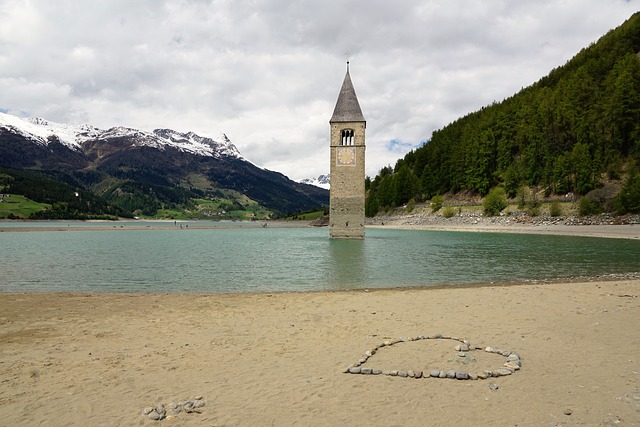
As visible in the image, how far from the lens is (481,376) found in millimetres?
8594

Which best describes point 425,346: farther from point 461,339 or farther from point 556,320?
point 556,320

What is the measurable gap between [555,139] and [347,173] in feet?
215

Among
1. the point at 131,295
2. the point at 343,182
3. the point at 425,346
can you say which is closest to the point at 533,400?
the point at 425,346

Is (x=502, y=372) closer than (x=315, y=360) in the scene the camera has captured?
Yes

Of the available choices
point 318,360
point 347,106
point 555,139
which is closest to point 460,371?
point 318,360

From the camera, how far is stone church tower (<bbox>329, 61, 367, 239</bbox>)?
6588cm

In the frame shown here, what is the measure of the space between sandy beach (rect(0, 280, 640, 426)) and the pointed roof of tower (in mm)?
52427

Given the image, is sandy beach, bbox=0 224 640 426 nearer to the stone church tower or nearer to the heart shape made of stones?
the heart shape made of stones

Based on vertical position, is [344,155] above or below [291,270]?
above

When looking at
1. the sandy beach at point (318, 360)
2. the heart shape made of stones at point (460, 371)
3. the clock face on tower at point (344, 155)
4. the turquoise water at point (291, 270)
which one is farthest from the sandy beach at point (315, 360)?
the clock face on tower at point (344, 155)

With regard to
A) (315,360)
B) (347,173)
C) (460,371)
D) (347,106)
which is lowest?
(315,360)

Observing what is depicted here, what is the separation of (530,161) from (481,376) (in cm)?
10506

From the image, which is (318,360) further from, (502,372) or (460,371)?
(502,372)

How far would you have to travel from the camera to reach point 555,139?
333 feet
